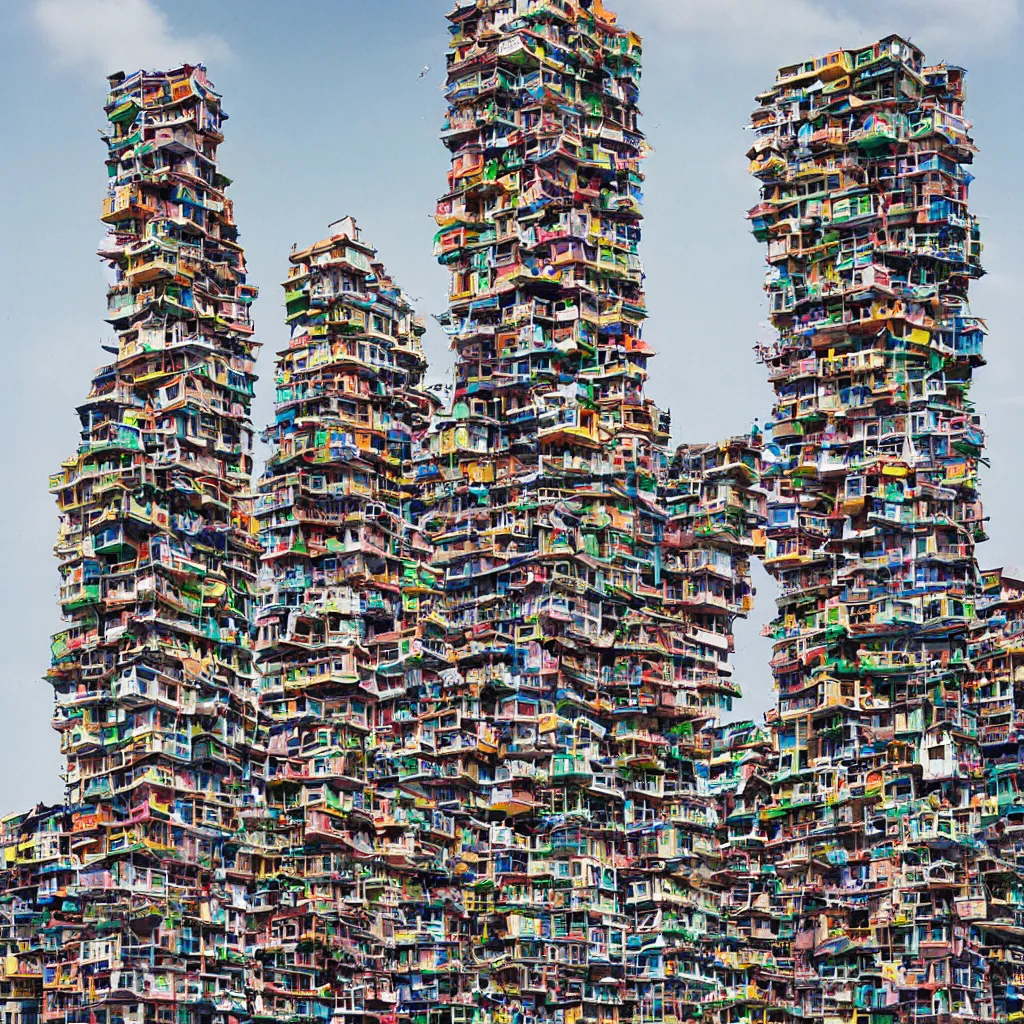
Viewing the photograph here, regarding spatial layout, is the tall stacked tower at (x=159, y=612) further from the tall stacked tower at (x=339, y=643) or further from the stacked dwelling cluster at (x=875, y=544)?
the stacked dwelling cluster at (x=875, y=544)

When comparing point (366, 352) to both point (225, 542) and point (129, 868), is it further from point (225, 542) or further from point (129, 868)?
point (129, 868)

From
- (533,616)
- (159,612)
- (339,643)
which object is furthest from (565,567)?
(159,612)

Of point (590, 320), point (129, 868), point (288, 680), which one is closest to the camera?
point (129, 868)

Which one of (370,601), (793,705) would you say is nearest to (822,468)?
(793,705)

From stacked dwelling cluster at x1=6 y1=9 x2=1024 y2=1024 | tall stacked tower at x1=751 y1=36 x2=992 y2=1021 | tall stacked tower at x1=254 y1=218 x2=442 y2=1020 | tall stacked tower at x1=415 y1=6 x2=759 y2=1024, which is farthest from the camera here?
tall stacked tower at x1=751 y1=36 x2=992 y2=1021

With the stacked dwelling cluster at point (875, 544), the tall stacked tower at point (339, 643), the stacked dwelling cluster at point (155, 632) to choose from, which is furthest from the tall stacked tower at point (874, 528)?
the stacked dwelling cluster at point (155, 632)

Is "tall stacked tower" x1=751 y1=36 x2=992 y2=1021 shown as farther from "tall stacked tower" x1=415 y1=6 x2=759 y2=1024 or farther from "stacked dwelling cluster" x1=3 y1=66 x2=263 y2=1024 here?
"stacked dwelling cluster" x1=3 y1=66 x2=263 y2=1024

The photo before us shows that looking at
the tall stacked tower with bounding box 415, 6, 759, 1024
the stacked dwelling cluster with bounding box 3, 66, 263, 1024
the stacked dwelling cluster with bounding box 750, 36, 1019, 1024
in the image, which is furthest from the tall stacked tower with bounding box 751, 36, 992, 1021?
the stacked dwelling cluster with bounding box 3, 66, 263, 1024
